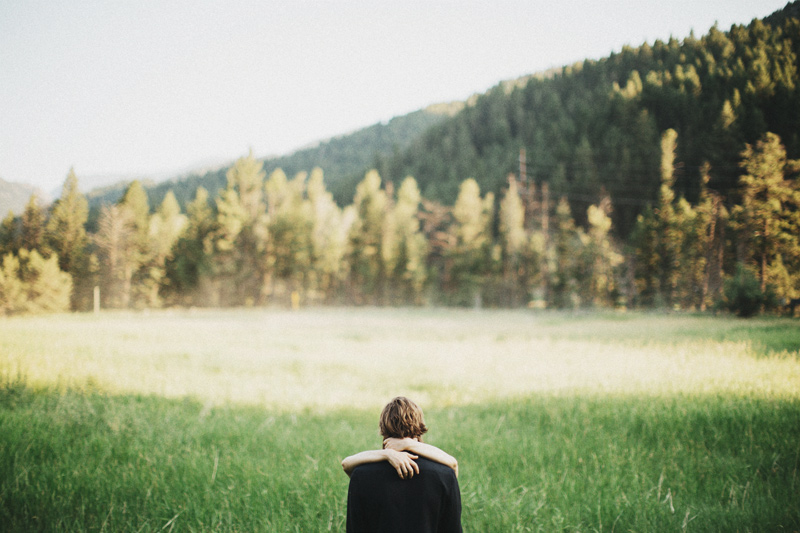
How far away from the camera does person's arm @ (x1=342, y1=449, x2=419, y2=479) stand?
1.60 m

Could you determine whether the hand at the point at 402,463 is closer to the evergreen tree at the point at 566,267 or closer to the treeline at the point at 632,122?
the treeline at the point at 632,122

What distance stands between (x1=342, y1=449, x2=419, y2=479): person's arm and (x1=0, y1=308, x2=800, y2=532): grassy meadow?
1864 millimetres

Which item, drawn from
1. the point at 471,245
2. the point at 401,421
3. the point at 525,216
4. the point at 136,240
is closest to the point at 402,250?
the point at 471,245

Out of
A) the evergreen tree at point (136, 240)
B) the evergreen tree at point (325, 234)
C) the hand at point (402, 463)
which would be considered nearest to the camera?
the hand at point (402, 463)

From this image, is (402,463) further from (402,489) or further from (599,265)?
(599,265)

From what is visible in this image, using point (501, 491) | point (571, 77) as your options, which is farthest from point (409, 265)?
point (571, 77)

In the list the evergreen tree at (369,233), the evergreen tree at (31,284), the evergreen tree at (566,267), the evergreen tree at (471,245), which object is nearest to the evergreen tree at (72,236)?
the evergreen tree at (31,284)

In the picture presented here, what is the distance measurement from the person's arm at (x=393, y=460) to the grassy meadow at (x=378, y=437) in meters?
1.86

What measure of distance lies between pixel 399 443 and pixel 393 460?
13cm

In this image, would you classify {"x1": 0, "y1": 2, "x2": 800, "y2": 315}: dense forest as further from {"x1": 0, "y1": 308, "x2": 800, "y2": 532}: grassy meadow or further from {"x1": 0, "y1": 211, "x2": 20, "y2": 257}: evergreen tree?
{"x1": 0, "y1": 308, "x2": 800, "y2": 532}: grassy meadow

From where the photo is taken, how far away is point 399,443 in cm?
173

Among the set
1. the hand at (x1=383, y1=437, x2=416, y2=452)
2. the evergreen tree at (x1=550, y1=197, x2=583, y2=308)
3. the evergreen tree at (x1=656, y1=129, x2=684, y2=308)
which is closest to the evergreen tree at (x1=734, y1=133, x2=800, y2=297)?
the evergreen tree at (x1=656, y1=129, x2=684, y2=308)

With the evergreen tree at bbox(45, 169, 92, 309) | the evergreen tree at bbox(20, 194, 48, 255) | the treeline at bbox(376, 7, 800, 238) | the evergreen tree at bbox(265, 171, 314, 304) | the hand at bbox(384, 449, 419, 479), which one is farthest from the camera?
the evergreen tree at bbox(265, 171, 314, 304)

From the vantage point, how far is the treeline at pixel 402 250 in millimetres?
7453
